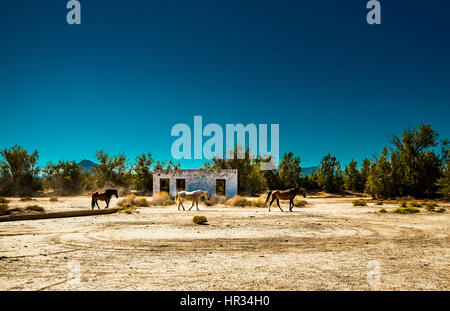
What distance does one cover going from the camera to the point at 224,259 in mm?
6336

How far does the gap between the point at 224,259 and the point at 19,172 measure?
151ft

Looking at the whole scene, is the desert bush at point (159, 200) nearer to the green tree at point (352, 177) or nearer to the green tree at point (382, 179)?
the green tree at point (382, 179)

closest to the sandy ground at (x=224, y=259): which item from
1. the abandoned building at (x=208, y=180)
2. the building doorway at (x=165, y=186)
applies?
the abandoned building at (x=208, y=180)

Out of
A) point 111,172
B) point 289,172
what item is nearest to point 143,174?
point 111,172

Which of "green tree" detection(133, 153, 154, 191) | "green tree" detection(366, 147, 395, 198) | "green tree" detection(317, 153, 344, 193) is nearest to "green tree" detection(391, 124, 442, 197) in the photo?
"green tree" detection(366, 147, 395, 198)

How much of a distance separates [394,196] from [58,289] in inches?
1385

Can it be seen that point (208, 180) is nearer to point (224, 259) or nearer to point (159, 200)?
point (159, 200)

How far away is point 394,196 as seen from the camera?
32375 millimetres

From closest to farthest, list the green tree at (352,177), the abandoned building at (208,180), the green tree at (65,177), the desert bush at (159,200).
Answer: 1. the desert bush at (159,200)
2. the abandoned building at (208,180)
3. the green tree at (65,177)
4. the green tree at (352,177)

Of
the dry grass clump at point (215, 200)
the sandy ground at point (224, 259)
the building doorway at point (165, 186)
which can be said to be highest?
the building doorway at point (165, 186)

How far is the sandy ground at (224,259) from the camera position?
4609 mm

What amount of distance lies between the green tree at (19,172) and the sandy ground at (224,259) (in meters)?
36.3
